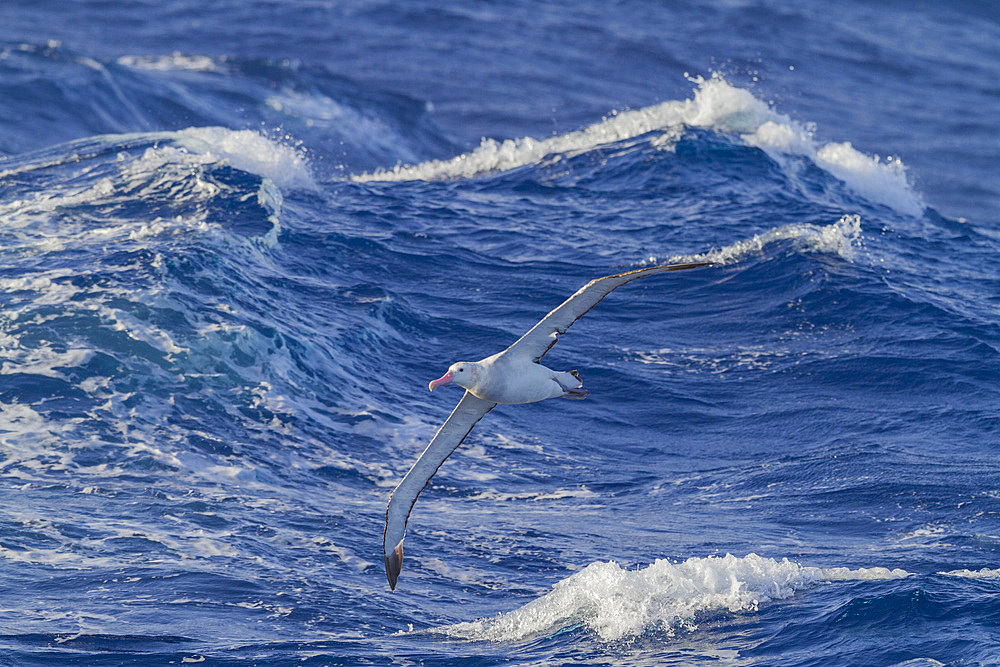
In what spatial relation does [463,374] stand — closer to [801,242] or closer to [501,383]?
[501,383]

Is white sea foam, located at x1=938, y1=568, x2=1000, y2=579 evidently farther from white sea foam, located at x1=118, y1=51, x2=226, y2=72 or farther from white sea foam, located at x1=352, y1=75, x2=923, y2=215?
white sea foam, located at x1=118, y1=51, x2=226, y2=72

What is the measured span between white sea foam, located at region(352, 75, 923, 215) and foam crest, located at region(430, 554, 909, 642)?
1943cm

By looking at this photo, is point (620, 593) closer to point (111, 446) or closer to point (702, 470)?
point (702, 470)

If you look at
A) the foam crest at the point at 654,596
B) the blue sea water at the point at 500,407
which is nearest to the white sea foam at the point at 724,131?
the blue sea water at the point at 500,407

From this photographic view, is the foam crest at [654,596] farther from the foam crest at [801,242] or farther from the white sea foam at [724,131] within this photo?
the white sea foam at [724,131]

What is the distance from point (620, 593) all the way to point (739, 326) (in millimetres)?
10331

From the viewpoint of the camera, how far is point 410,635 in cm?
1466

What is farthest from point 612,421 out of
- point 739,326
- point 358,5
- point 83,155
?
point 358,5

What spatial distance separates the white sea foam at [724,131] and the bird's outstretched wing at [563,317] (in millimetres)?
21413

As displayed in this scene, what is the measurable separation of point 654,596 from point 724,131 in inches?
871

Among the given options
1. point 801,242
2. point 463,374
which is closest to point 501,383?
point 463,374

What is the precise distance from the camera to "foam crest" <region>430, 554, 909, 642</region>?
14719 millimetres

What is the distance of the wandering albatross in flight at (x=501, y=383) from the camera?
12227mm

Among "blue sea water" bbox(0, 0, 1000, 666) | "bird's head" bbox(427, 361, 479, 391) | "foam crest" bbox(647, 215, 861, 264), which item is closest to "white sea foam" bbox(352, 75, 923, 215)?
"blue sea water" bbox(0, 0, 1000, 666)
